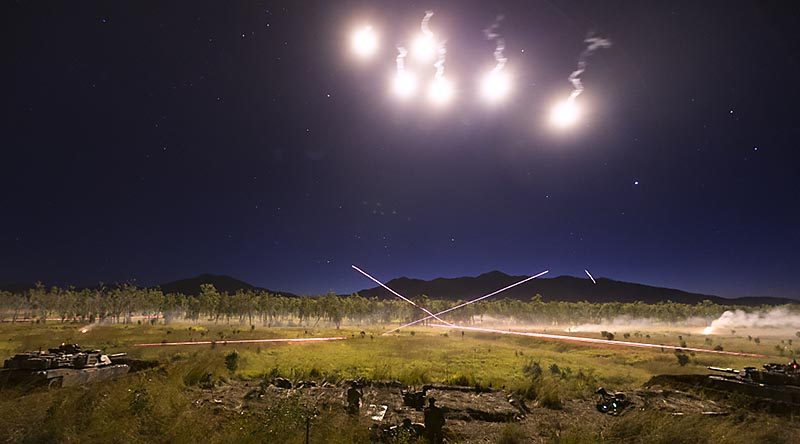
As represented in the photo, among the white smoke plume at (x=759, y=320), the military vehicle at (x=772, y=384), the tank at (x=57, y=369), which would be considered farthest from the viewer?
the white smoke plume at (x=759, y=320)

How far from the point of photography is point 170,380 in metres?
19.6

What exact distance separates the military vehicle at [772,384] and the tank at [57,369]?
34.5 metres

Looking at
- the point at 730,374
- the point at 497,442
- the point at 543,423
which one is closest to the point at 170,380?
the point at 497,442

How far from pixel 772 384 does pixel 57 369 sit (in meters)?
36.0

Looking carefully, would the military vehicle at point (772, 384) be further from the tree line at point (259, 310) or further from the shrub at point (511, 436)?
the tree line at point (259, 310)

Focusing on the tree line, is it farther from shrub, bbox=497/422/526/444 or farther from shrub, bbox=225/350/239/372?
shrub, bbox=497/422/526/444

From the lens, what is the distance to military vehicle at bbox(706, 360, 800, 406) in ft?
62.1

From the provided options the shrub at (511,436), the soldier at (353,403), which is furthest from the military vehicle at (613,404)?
the soldier at (353,403)

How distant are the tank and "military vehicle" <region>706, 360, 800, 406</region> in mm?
34463

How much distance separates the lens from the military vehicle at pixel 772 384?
62.1 feet

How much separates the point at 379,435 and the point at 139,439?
725cm

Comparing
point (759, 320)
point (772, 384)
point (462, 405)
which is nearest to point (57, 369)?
point (462, 405)

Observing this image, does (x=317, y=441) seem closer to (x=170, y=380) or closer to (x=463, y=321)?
(x=170, y=380)

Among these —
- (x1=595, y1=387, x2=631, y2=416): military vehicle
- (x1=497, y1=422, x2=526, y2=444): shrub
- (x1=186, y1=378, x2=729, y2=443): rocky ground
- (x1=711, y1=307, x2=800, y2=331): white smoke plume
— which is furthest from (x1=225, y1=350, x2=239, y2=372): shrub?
(x1=711, y1=307, x2=800, y2=331): white smoke plume
